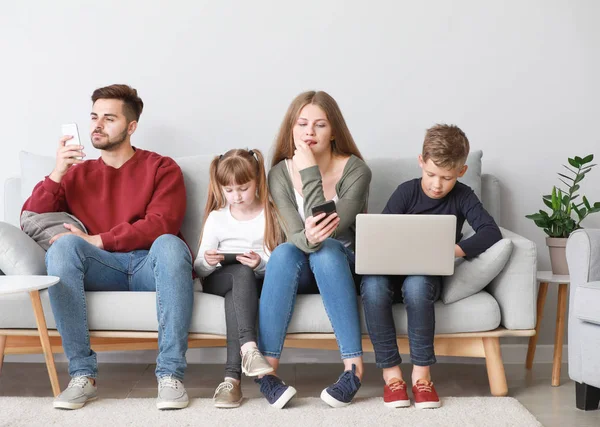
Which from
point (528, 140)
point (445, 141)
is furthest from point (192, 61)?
point (528, 140)

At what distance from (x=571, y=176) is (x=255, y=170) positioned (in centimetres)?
140

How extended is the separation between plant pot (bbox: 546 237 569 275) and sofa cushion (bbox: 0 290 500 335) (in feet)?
1.79

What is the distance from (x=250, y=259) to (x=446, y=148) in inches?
29.1

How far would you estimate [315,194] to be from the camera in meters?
2.45

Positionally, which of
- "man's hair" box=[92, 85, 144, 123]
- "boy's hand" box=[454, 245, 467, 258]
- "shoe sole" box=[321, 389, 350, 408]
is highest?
"man's hair" box=[92, 85, 144, 123]

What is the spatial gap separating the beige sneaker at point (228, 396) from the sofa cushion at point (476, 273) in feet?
2.38

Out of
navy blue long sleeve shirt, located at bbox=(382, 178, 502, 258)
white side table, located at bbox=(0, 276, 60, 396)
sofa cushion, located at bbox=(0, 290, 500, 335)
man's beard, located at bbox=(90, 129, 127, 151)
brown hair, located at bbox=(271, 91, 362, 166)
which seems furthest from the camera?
man's beard, located at bbox=(90, 129, 127, 151)

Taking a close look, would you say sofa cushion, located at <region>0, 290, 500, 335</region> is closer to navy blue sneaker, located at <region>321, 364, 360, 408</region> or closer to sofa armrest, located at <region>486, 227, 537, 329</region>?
sofa armrest, located at <region>486, 227, 537, 329</region>

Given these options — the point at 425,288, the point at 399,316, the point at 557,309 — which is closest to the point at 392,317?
the point at 399,316

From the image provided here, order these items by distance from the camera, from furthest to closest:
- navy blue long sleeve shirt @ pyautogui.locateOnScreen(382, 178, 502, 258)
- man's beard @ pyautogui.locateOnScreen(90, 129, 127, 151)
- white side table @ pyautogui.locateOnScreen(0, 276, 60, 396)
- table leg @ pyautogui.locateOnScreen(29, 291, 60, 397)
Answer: man's beard @ pyautogui.locateOnScreen(90, 129, 127, 151) → navy blue long sleeve shirt @ pyautogui.locateOnScreen(382, 178, 502, 258) → table leg @ pyautogui.locateOnScreen(29, 291, 60, 397) → white side table @ pyautogui.locateOnScreen(0, 276, 60, 396)

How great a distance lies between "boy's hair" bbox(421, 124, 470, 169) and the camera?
2.43 metres

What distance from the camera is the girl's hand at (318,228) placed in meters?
2.31

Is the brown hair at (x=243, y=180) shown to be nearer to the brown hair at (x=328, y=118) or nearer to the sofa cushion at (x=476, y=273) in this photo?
the brown hair at (x=328, y=118)

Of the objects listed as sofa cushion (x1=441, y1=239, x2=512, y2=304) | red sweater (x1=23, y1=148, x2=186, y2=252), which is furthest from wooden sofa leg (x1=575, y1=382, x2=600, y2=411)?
red sweater (x1=23, y1=148, x2=186, y2=252)
